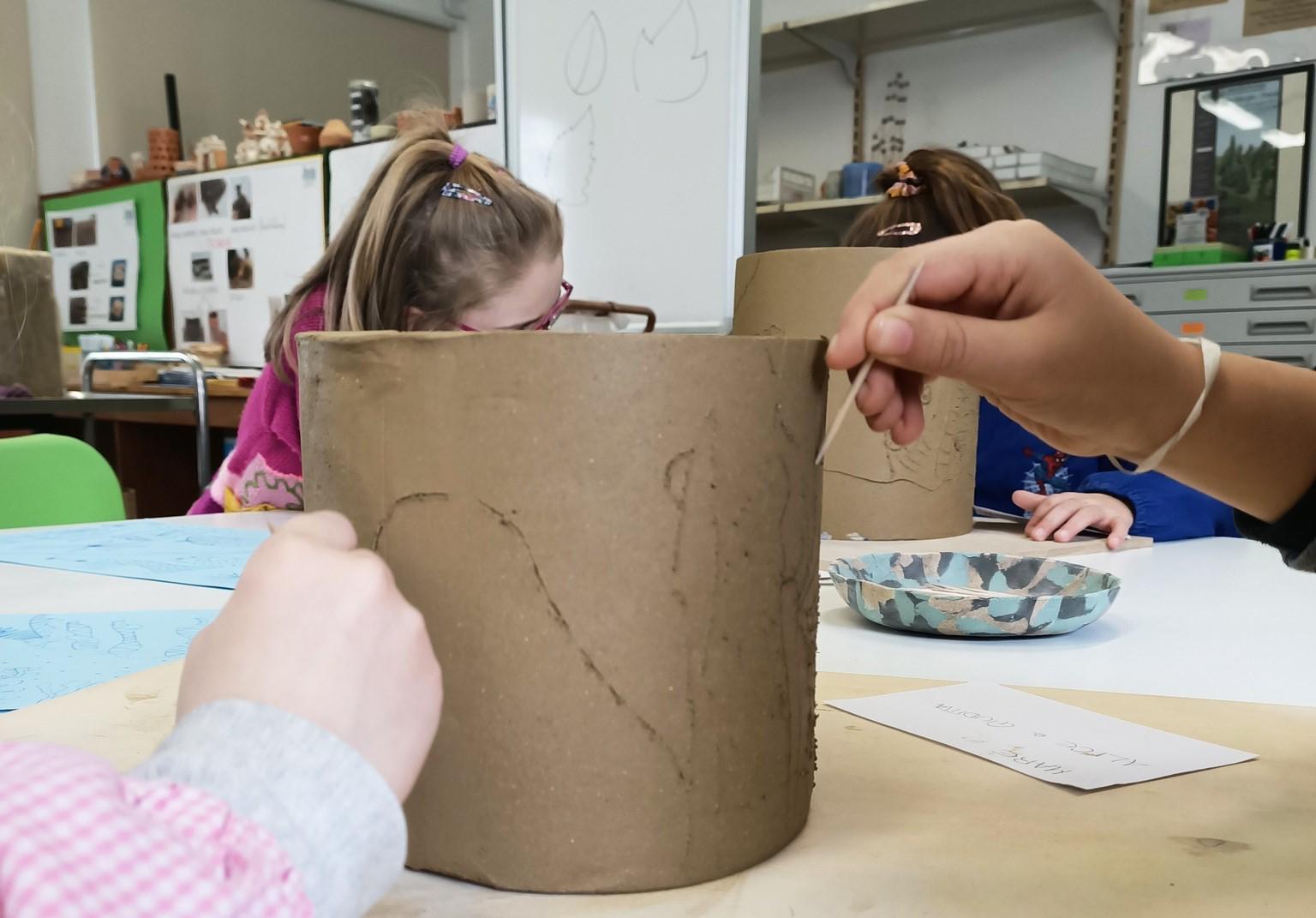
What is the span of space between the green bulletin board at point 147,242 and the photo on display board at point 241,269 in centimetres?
37

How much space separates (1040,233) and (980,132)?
3080 mm

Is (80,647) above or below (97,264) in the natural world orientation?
below

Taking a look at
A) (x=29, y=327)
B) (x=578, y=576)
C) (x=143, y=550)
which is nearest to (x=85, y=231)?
(x=29, y=327)

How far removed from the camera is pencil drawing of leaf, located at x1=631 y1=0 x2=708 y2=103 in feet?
7.13

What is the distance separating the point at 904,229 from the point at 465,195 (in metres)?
0.58

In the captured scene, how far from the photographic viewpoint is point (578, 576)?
31cm

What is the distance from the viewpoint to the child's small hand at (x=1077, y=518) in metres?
1.00

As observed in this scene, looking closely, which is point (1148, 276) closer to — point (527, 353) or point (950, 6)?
point (950, 6)

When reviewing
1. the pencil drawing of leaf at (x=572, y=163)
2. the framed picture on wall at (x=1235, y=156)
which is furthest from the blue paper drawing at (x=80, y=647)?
the framed picture on wall at (x=1235, y=156)

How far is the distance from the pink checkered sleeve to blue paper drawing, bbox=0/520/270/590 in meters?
0.59

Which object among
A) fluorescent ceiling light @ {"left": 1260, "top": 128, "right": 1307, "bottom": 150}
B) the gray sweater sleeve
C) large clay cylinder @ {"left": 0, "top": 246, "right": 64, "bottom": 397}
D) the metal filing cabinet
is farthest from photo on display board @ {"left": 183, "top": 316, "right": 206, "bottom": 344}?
the gray sweater sleeve

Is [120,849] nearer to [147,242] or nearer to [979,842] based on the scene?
[979,842]

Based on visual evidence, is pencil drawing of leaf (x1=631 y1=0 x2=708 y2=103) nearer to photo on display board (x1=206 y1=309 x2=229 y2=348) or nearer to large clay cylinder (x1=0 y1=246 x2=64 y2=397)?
large clay cylinder (x1=0 y1=246 x2=64 y2=397)

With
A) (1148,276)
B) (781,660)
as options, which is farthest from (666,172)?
(781,660)
